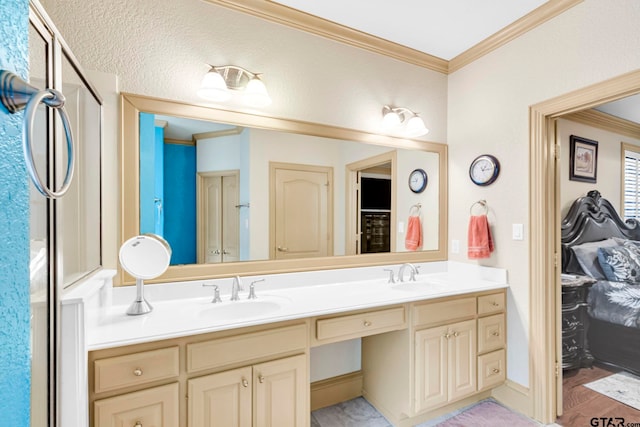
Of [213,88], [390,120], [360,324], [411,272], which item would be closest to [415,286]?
[411,272]

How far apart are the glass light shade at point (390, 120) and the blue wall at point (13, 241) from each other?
1957 mm

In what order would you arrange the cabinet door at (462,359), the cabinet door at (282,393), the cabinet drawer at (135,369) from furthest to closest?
the cabinet door at (462,359) → the cabinet door at (282,393) → the cabinet drawer at (135,369)

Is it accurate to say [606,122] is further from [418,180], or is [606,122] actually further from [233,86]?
[233,86]

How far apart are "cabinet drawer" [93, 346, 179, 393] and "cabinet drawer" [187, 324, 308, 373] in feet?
0.23

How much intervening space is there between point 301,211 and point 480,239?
128cm

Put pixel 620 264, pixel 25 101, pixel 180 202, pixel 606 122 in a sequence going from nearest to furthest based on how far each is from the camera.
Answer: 1. pixel 25 101
2. pixel 180 202
3. pixel 620 264
4. pixel 606 122

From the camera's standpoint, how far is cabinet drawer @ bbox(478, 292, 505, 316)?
6.69 feet

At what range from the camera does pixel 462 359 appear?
1.95 meters

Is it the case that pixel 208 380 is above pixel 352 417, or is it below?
above

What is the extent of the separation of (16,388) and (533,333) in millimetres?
2450

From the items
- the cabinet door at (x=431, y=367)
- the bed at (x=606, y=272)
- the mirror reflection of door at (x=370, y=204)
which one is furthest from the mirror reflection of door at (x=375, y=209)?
the bed at (x=606, y=272)

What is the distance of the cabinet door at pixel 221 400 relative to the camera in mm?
1281

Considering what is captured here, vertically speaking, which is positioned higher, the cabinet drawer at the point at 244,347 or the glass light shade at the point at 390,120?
the glass light shade at the point at 390,120

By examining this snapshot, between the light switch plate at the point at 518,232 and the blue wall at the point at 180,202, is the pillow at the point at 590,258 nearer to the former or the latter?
the light switch plate at the point at 518,232
